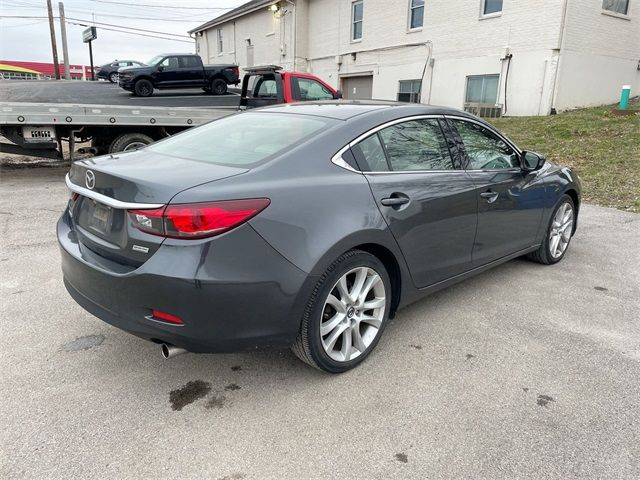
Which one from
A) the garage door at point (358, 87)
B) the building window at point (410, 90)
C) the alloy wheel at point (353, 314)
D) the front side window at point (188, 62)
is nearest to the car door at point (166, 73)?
the front side window at point (188, 62)

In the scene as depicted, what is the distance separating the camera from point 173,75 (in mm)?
18953

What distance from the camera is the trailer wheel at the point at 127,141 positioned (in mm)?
8312

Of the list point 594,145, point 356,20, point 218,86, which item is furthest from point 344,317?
point 356,20

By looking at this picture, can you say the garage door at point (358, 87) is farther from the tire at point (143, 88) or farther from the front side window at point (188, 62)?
the tire at point (143, 88)

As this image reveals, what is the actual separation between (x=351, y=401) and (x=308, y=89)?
8.71 metres

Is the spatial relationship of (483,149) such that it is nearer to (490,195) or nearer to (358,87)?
(490,195)

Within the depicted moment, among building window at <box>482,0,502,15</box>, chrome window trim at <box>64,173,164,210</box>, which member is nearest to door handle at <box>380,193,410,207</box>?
chrome window trim at <box>64,173,164,210</box>

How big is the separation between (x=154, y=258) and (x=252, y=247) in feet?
1.49

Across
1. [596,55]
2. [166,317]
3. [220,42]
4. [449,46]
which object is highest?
[220,42]

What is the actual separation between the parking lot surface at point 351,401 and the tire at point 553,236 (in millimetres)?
819

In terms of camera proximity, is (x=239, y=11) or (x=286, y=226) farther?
(x=239, y=11)

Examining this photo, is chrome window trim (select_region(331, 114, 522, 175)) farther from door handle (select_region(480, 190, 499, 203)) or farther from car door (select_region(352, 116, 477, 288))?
door handle (select_region(480, 190, 499, 203))

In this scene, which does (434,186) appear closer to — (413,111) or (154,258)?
(413,111)

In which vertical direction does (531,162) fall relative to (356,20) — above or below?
below
